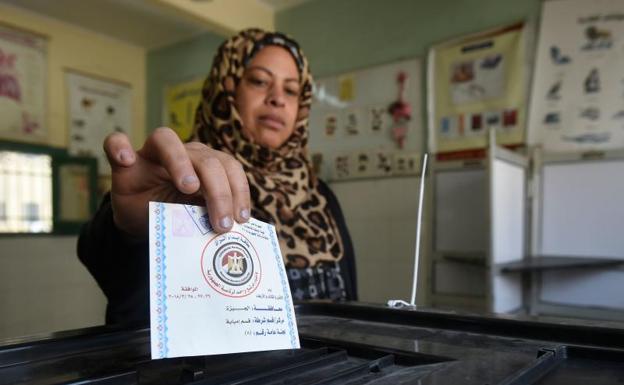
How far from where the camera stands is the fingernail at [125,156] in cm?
50

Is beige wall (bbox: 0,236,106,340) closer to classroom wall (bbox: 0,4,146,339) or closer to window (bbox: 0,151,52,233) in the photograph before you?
classroom wall (bbox: 0,4,146,339)

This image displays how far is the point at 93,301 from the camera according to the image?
3.31 m

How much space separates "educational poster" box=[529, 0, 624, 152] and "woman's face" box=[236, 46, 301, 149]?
4.91ft

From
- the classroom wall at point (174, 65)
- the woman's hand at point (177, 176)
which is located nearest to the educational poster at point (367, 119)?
the classroom wall at point (174, 65)

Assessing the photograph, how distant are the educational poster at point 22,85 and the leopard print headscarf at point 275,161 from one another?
2.27m

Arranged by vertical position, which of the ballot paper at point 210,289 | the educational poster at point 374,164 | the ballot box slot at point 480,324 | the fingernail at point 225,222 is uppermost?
the educational poster at point 374,164

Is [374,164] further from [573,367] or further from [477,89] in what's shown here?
[573,367]

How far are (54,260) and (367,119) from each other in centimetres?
216

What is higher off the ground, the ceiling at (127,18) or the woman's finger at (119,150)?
the ceiling at (127,18)

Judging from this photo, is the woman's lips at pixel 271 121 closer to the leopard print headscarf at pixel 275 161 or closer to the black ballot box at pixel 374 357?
the leopard print headscarf at pixel 275 161

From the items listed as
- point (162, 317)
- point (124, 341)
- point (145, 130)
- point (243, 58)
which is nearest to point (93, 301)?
point (145, 130)

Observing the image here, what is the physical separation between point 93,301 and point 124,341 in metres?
3.09

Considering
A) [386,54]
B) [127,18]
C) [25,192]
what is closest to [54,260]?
[25,192]

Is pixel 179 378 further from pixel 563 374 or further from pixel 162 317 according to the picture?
pixel 563 374
